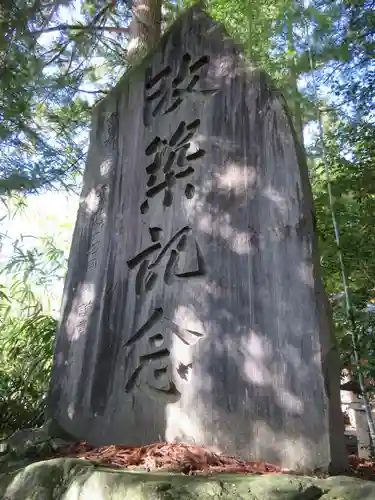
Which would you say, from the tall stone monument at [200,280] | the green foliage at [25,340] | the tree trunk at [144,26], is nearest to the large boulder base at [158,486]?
the tall stone monument at [200,280]

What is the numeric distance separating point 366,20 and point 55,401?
383 centimetres

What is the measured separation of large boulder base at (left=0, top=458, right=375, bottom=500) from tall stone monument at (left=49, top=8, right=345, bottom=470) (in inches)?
10.0

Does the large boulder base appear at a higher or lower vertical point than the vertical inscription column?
lower

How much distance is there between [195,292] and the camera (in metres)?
2.24

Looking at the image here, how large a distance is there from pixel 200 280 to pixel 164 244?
36cm

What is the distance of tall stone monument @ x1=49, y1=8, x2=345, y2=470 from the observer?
1.85 meters

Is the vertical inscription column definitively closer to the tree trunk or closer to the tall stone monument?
the tall stone monument

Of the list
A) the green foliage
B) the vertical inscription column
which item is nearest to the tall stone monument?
the vertical inscription column

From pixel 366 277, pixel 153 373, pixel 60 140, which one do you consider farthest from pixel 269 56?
pixel 153 373

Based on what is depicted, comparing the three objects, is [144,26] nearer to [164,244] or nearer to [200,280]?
[164,244]

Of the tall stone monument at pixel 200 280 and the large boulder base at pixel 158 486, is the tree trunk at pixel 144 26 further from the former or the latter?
the large boulder base at pixel 158 486

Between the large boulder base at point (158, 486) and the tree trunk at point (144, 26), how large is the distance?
159 inches

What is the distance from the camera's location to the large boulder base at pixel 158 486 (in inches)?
54.4

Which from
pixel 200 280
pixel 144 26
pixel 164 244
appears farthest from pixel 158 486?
pixel 144 26
